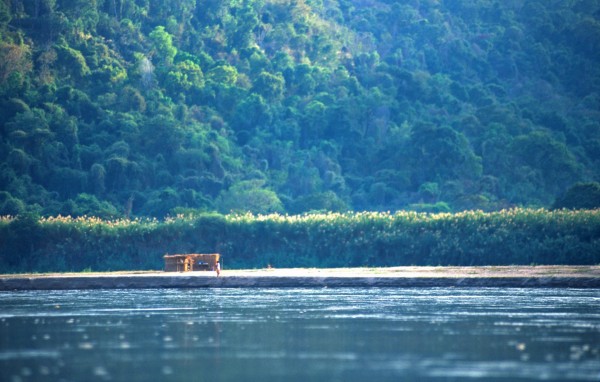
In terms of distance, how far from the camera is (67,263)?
162 ft

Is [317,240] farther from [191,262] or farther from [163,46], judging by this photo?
[163,46]

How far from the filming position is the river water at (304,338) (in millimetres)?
18500

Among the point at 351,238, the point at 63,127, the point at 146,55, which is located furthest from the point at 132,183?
the point at 351,238

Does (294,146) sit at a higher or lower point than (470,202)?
higher

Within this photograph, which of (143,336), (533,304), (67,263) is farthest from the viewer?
(67,263)

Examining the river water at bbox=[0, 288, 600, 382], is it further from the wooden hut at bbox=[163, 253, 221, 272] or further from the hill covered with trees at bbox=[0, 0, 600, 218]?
the hill covered with trees at bbox=[0, 0, 600, 218]

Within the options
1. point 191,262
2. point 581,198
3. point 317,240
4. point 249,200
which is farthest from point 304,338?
point 249,200

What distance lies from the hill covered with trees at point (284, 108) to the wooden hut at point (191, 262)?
24.1 m

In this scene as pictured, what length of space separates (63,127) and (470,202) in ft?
92.0

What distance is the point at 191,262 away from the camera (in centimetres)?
4456

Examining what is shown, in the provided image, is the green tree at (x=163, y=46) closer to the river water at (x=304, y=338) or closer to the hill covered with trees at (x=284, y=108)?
the hill covered with trees at (x=284, y=108)

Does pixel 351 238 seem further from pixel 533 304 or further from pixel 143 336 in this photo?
pixel 143 336

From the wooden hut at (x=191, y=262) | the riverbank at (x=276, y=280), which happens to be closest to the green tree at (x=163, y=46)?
the wooden hut at (x=191, y=262)

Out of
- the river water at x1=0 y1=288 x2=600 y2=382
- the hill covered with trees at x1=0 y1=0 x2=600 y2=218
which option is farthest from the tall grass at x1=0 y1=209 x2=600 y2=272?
the hill covered with trees at x1=0 y1=0 x2=600 y2=218
